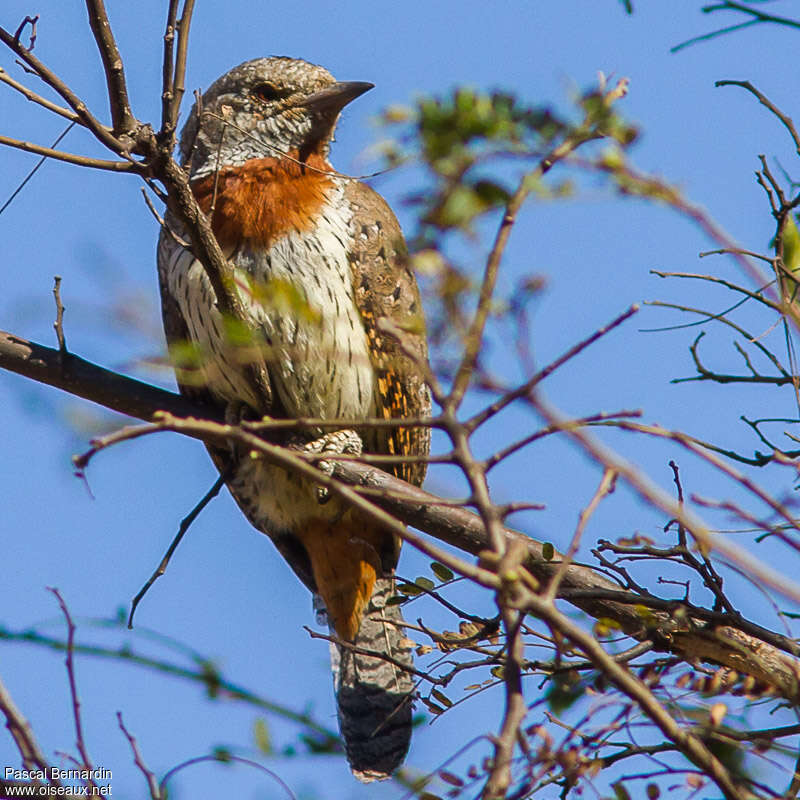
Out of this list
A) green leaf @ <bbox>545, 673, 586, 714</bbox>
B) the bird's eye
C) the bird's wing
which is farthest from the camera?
the bird's eye

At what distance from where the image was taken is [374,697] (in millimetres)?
4793

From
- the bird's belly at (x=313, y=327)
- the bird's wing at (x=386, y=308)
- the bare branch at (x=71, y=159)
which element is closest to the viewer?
the bare branch at (x=71, y=159)

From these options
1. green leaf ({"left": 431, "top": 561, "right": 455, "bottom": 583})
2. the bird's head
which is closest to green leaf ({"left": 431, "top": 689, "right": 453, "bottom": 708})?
green leaf ({"left": 431, "top": 561, "right": 455, "bottom": 583})

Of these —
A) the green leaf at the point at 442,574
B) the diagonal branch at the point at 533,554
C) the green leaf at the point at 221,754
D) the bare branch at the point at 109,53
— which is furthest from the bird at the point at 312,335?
the green leaf at the point at 221,754

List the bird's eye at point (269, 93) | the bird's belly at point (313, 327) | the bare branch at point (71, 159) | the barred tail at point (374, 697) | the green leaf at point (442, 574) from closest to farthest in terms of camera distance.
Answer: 1. the bare branch at point (71, 159)
2. the green leaf at point (442, 574)
3. the bird's belly at point (313, 327)
4. the barred tail at point (374, 697)
5. the bird's eye at point (269, 93)

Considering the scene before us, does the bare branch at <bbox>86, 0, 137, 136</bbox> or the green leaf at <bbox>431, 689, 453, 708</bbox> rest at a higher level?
the bare branch at <bbox>86, 0, 137, 136</bbox>

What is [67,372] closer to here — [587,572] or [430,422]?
[587,572]

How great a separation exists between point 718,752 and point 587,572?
3.89ft

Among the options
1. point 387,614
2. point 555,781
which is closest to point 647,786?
point 555,781

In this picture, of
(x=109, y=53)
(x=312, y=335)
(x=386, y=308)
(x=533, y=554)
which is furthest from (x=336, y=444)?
(x=109, y=53)

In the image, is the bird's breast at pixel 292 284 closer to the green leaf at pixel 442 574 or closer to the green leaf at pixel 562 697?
the green leaf at pixel 442 574

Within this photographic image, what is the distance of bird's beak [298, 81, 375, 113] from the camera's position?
15.6 feet

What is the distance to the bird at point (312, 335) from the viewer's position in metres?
4.23

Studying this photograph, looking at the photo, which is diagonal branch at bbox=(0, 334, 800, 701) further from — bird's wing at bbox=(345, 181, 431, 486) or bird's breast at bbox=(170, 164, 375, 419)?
bird's wing at bbox=(345, 181, 431, 486)
